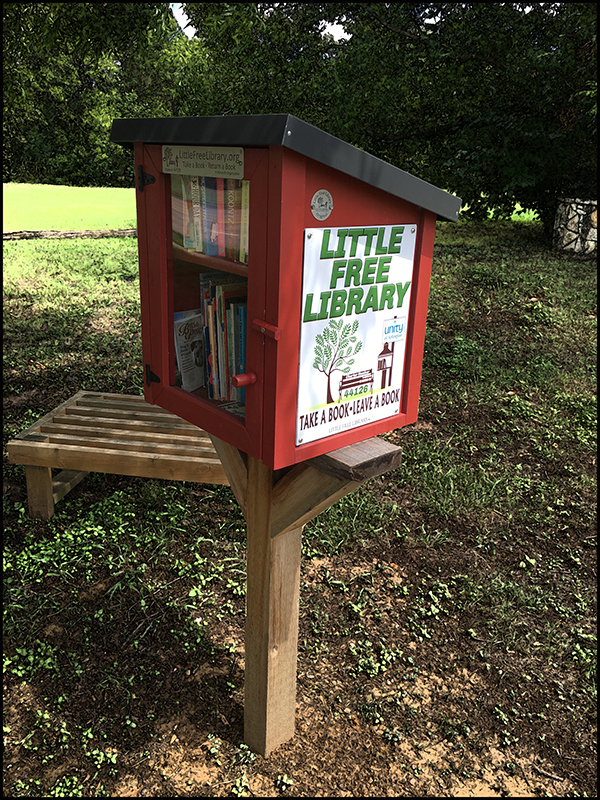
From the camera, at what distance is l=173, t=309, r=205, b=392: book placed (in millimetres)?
2260

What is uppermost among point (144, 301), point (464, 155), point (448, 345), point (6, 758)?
point (464, 155)

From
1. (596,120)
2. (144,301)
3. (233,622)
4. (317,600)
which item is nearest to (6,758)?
(233,622)

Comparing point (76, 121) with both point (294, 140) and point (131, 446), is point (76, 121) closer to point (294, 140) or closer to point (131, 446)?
point (131, 446)

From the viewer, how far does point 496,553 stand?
13.1 feet

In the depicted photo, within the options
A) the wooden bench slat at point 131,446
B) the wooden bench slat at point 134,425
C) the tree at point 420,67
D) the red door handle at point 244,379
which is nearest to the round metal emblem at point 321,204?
the red door handle at point 244,379

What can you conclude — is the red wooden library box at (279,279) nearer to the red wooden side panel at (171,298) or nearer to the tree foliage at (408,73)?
the red wooden side panel at (171,298)

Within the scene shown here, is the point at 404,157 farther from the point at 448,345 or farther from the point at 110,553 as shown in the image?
the point at 110,553

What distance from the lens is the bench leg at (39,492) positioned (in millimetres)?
3875

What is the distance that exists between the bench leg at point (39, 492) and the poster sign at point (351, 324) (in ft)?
8.17

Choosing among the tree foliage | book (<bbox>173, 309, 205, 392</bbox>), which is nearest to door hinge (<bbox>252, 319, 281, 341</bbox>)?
book (<bbox>173, 309, 205, 392</bbox>)

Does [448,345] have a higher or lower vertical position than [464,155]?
lower

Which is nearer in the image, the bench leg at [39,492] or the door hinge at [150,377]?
the door hinge at [150,377]

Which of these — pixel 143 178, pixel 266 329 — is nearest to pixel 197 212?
pixel 143 178

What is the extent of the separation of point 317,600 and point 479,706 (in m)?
0.97
